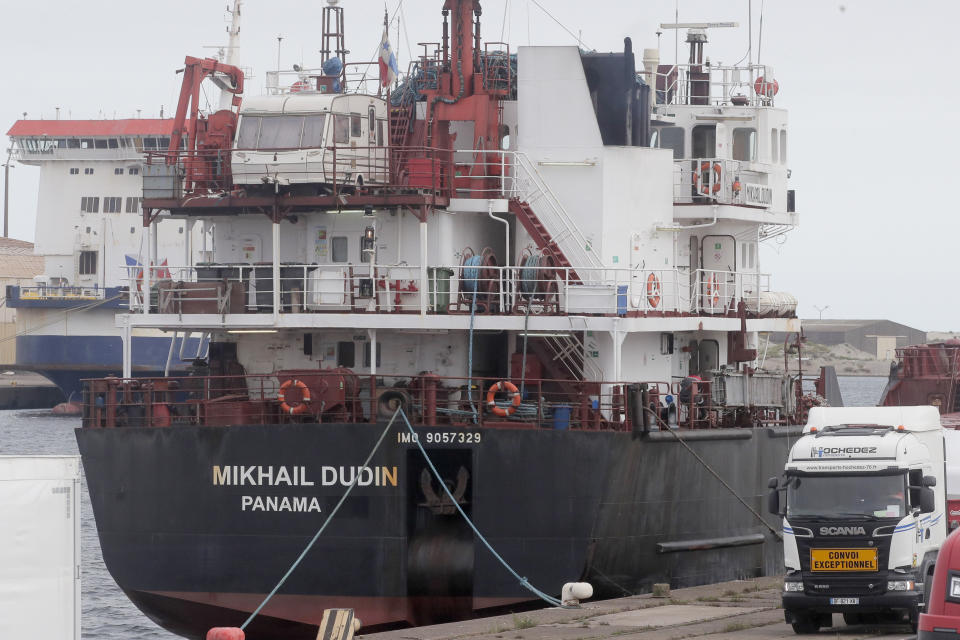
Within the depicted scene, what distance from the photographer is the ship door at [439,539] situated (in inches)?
915

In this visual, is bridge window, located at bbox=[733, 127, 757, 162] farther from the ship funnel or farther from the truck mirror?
the truck mirror

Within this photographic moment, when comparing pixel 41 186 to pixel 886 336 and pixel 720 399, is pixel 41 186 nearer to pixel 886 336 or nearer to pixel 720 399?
pixel 720 399

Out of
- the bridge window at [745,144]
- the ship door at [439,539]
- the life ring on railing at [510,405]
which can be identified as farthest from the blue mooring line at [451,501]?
the bridge window at [745,144]

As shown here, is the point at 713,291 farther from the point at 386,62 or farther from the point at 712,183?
the point at 386,62

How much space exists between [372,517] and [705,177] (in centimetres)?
1035

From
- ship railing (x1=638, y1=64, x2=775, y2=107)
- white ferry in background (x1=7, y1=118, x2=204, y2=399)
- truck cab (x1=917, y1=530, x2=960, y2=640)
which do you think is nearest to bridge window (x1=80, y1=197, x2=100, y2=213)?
white ferry in background (x1=7, y1=118, x2=204, y2=399)

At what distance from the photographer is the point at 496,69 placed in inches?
1106

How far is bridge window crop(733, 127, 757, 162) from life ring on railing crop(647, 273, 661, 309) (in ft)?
17.9

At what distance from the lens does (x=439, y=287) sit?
84.5 ft

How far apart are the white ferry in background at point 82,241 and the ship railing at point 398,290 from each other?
70628 millimetres

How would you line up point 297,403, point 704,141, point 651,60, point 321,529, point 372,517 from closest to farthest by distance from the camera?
point 372,517
point 321,529
point 297,403
point 704,141
point 651,60

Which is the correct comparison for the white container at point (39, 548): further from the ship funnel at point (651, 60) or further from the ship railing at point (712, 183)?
the ship funnel at point (651, 60)

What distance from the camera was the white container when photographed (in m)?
15.2

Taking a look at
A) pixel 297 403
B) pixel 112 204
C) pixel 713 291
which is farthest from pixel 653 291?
pixel 112 204
